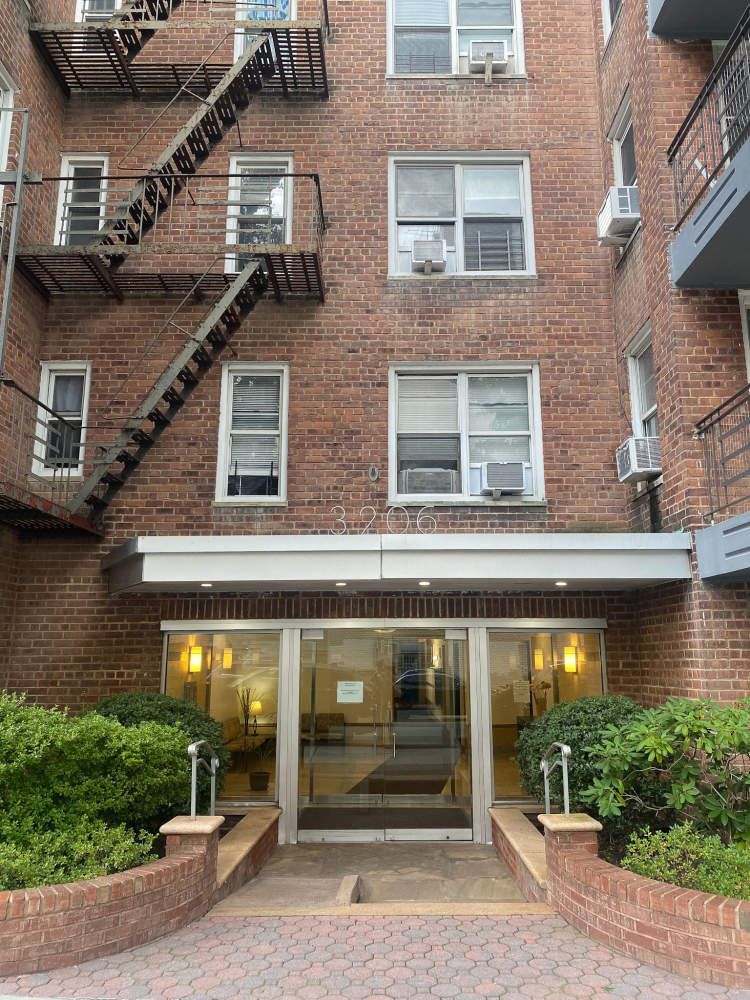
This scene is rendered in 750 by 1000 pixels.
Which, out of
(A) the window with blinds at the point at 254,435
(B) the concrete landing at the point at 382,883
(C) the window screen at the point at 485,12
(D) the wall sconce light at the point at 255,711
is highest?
(C) the window screen at the point at 485,12

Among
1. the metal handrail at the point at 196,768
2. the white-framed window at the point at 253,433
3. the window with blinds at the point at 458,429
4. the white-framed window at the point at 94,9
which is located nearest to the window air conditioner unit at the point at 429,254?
the window with blinds at the point at 458,429

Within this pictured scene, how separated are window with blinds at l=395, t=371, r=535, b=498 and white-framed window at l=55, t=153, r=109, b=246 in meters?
5.12

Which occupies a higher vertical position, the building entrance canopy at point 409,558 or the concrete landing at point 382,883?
the building entrance canopy at point 409,558

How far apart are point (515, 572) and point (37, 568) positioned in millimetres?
6281

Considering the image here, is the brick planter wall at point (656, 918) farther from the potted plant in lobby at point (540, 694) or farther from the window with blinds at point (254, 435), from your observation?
the window with blinds at point (254, 435)

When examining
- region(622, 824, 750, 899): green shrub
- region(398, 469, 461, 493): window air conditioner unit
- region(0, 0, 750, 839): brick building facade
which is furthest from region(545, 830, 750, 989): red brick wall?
region(398, 469, 461, 493): window air conditioner unit

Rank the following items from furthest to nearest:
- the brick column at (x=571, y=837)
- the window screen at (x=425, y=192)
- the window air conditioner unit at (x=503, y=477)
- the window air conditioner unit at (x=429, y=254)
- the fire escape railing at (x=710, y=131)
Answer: the window screen at (x=425, y=192)
the window air conditioner unit at (x=429, y=254)
the window air conditioner unit at (x=503, y=477)
the fire escape railing at (x=710, y=131)
the brick column at (x=571, y=837)

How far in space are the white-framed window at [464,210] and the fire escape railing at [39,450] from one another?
518cm

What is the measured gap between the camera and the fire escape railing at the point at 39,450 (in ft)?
31.9

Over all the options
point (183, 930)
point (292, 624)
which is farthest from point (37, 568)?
point (183, 930)

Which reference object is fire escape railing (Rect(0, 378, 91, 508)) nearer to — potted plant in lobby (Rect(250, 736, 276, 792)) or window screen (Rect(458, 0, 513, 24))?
potted plant in lobby (Rect(250, 736, 276, 792))

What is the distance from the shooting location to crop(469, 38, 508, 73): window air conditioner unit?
11820 mm

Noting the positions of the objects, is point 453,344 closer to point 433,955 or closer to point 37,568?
point 37,568

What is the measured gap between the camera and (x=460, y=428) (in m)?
10.9
